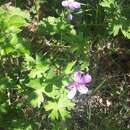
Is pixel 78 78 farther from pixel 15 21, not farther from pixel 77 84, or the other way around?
pixel 15 21

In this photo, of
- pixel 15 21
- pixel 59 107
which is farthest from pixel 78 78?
pixel 15 21

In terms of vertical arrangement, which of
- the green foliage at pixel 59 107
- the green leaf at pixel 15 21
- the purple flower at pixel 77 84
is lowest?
the green foliage at pixel 59 107

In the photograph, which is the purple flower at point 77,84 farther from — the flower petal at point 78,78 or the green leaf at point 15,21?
the green leaf at point 15,21

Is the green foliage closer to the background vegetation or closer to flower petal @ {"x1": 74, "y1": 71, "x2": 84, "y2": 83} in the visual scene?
the background vegetation

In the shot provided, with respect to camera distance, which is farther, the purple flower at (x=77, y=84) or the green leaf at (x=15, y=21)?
the green leaf at (x=15, y=21)

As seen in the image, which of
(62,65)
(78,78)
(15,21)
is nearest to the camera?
(78,78)

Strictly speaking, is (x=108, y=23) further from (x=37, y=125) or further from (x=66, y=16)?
(x=37, y=125)

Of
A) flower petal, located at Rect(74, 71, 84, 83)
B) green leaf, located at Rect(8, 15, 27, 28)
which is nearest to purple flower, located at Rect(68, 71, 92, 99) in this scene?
flower petal, located at Rect(74, 71, 84, 83)

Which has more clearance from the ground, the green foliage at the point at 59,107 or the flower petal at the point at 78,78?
the flower petal at the point at 78,78

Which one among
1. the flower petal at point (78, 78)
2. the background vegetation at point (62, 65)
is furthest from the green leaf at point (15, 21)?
the flower petal at point (78, 78)

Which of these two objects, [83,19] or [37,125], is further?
[83,19]

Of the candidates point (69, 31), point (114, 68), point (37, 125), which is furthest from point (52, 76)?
point (114, 68)
